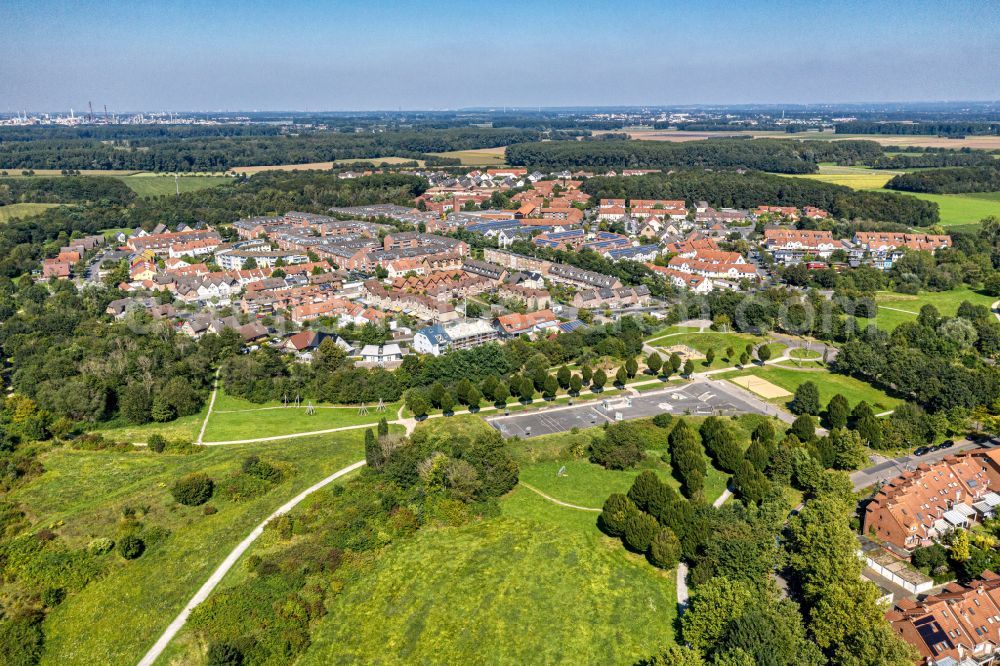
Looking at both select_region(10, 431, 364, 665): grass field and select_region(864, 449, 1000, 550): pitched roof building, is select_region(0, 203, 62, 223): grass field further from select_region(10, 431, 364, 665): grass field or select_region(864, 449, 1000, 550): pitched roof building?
select_region(864, 449, 1000, 550): pitched roof building

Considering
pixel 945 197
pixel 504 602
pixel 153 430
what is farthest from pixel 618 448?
pixel 945 197

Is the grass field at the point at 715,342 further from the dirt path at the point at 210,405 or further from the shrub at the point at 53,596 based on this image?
the shrub at the point at 53,596

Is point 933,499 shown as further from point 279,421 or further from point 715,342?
point 279,421

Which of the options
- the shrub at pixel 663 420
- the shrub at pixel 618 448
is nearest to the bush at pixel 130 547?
the shrub at pixel 618 448

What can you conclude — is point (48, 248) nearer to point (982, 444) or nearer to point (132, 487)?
point (132, 487)

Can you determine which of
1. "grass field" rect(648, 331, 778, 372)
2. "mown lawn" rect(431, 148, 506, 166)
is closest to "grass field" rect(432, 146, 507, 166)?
"mown lawn" rect(431, 148, 506, 166)
